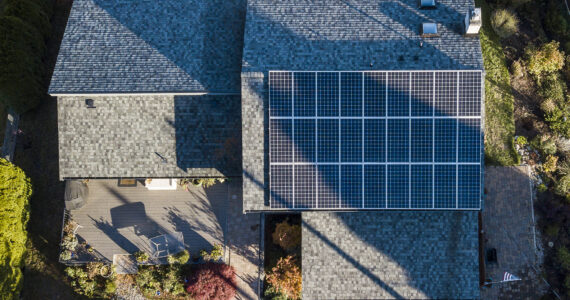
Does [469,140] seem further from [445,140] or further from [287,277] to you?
[287,277]

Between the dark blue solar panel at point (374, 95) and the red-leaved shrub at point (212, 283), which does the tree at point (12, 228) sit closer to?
the red-leaved shrub at point (212, 283)

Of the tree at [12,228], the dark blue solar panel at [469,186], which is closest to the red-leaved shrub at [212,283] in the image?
the tree at [12,228]

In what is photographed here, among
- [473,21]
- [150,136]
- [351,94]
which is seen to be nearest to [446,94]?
[473,21]

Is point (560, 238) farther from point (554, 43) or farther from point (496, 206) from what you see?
point (554, 43)

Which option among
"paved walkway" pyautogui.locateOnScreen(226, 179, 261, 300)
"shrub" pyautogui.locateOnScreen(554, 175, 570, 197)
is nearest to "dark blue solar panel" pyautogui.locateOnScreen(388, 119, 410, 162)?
"paved walkway" pyautogui.locateOnScreen(226, 179, 261, 300)

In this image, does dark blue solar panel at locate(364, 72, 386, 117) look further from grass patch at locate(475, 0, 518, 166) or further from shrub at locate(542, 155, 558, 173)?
shrub at locate(542, 155, 558, 173)

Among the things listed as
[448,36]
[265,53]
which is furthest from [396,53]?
[265,53]
